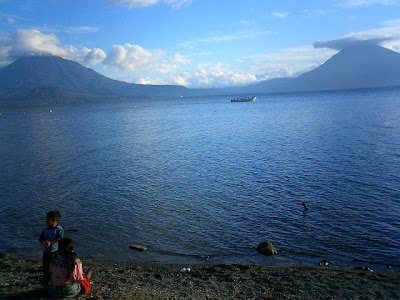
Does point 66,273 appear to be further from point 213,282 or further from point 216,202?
point 216,202

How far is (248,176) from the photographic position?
30906mm

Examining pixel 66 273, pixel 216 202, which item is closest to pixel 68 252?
pixel 66 273

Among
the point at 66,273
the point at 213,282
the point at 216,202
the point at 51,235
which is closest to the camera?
the point at 66,273

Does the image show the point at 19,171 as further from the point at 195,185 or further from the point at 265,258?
the point at 265,258

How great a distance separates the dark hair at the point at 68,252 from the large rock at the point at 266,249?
9946mm

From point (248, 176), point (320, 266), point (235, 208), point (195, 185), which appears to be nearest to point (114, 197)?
point (195, 185)

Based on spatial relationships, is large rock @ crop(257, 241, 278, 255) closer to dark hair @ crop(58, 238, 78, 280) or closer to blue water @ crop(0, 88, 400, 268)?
blue water @ crop(0, 88, 400, 268)

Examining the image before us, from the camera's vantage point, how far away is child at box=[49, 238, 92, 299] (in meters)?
9.70

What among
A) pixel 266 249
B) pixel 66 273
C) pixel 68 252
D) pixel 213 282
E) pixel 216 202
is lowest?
pixel 266 249

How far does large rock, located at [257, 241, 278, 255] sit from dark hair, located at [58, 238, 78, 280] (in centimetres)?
995

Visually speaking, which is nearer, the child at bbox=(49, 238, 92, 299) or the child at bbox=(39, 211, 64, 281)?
the child at bbox=(49, 238, 92, 299)

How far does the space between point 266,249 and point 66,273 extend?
10110 mm

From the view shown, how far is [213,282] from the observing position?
13141 millimetres

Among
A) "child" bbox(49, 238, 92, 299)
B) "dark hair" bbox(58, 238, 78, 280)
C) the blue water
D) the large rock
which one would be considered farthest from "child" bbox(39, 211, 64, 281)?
A: the large rock
